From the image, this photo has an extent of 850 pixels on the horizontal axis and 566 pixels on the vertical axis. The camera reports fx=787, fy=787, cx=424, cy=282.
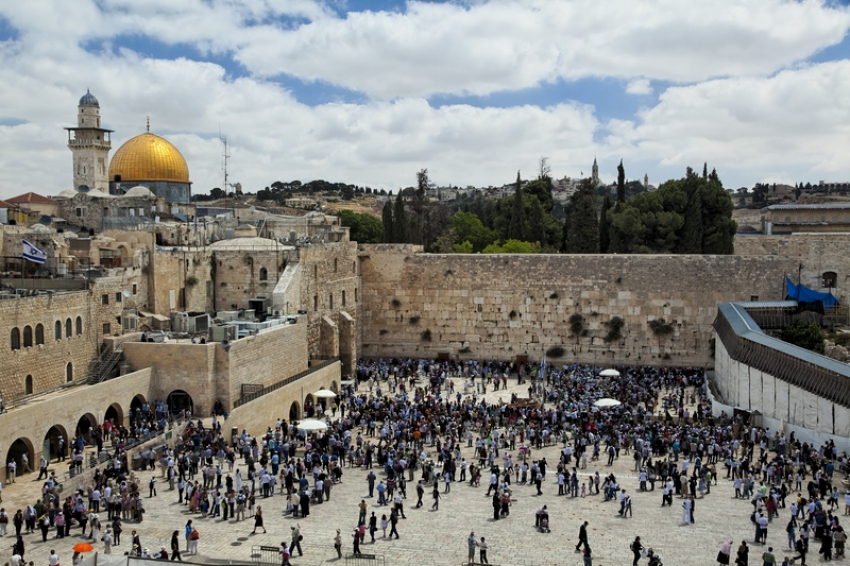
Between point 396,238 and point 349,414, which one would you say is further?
point 396,238

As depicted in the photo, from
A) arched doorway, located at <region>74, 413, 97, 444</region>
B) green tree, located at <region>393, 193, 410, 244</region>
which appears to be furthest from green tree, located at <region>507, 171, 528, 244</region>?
arched doorway, located at <region>74, 413, 97, 444</region>

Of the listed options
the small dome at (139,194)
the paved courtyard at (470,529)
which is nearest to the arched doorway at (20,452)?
the paved courtyard at (470,529)

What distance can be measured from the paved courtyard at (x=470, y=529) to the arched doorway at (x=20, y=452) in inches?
21.9

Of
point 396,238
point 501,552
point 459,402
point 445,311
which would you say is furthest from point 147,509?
point 396,238

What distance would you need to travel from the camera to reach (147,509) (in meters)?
15.6

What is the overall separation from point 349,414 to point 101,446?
7.18 m

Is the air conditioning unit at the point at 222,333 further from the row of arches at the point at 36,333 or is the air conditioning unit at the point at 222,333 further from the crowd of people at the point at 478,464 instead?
the row of arches at the point at 36,333

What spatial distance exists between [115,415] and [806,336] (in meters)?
22.0

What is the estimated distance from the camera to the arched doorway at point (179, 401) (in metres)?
21.7

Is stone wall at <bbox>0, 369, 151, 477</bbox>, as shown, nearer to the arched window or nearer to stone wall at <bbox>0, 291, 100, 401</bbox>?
stone wall at <bbox>0, 291, 100, 401</bbox>

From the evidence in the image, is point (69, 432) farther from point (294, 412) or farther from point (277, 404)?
point (294, 412)

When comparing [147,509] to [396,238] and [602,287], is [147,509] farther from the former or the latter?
[396,238]

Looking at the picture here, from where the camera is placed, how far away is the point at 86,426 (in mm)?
19906

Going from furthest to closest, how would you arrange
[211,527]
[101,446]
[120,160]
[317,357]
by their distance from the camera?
[120,160]
[317,357]
[101,446]
[211,527]
